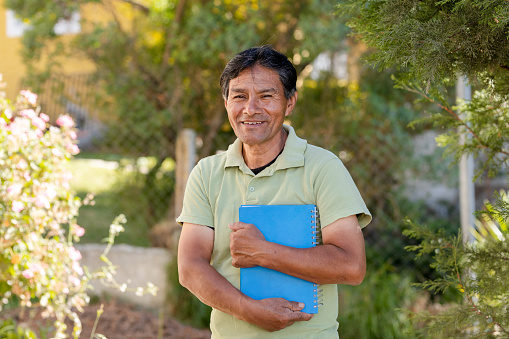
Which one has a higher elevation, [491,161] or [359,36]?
[359,36]

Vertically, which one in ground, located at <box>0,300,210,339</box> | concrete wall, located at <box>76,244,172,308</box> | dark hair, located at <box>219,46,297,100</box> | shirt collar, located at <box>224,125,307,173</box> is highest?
dark hair, located at <box>219,46,297,100</box>

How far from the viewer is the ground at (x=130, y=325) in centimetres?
430

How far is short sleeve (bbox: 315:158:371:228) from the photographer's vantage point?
1867 mm

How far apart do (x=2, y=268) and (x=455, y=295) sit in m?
3.58

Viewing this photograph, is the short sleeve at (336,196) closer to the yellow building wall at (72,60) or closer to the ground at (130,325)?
the ground at (130,325)

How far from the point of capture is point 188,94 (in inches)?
213

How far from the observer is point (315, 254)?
182 centimetres

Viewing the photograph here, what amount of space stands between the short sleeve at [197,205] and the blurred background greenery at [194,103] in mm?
3107

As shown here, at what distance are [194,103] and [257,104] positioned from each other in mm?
3575

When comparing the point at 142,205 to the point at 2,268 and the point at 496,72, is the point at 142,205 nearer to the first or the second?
the point at 2,268

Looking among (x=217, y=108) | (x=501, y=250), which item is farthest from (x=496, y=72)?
(x=217, y=108)

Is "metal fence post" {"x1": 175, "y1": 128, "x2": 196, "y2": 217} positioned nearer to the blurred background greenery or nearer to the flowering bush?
the blurred background greenery

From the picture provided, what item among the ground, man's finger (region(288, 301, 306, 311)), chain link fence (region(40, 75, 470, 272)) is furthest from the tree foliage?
man's finger (region(288, 301, 306, 311))

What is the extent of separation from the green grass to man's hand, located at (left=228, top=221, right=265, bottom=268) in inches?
A: 122
